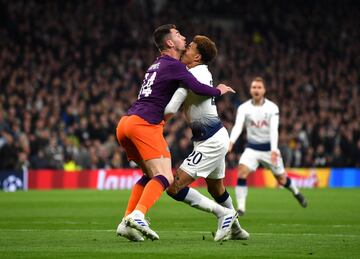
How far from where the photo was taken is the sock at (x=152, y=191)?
10.4 metres

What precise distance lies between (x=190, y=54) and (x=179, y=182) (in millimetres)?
1728

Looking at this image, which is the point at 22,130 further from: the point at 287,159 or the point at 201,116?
the point at 201,116

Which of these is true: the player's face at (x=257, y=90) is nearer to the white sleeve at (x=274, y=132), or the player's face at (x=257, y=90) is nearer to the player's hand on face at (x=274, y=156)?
the white sleeve at (x=274, y=132)

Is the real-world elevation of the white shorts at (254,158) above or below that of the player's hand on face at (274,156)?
below

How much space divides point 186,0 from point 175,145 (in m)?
13.7

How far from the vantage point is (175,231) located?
12.8m

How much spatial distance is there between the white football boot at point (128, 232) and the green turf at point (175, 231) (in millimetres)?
119

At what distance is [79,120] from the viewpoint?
3066cm

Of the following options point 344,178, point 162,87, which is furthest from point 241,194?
point 344,178

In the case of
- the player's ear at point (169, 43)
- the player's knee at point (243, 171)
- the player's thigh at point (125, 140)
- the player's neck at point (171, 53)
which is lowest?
the player's knee at point (243, 171)

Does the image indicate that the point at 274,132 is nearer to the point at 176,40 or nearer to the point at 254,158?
the point at 254,158

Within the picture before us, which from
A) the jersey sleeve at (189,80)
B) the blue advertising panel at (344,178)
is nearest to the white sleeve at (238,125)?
the jersey sleeve at (189,80)

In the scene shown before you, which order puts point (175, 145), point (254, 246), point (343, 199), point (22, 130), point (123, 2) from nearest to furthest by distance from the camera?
1. point (254, 246)
2. point (343, 199)
3. point (22, 130)
4. point (175, 145)
5. point (123, 2)

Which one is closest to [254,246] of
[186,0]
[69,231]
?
[69,231]
